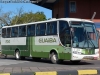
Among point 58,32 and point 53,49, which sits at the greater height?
point 58,32

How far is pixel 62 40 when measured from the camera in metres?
18.9

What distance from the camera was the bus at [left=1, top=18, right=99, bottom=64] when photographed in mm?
18344

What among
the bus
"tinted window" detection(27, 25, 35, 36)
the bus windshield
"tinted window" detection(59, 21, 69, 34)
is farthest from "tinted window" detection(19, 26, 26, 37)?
the bus windshield

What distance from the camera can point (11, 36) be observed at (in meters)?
25.5

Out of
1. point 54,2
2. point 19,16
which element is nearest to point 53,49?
point 54,2

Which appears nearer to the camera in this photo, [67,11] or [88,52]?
[88,52]

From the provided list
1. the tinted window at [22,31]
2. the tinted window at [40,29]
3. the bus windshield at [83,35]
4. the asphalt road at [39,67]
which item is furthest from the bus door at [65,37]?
the tinted window at [22,31]

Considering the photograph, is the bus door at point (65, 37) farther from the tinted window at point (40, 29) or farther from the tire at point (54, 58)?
the tinted window at point (40, 29)

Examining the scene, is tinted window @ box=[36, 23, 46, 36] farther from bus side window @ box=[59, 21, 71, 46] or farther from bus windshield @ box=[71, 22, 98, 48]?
bus windshield @ box=[71, 22, 98, 48]

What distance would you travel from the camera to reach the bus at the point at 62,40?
60.2 ft

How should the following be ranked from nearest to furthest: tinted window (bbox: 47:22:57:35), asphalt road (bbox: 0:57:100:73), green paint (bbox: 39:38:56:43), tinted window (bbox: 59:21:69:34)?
asphalt road (bbox: 0:57:100:73)
tinted window (bbox: 59:21:69:34)
tinted window (bbox: 47:22:57:35)
green paint (bbox: 39:38:56:43)

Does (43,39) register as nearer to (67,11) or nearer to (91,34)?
(91,34)

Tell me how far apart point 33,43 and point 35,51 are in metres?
0.67

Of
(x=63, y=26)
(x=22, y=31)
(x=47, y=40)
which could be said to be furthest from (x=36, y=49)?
(x=63, y=26)
